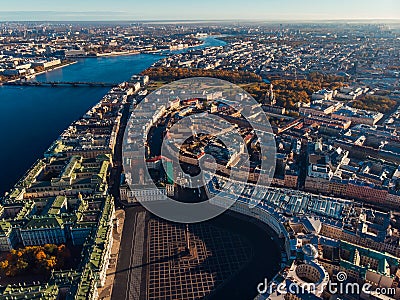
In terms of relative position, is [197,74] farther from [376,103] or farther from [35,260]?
[35,260]

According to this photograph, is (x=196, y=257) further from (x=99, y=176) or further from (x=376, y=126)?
(x=376, y=126)

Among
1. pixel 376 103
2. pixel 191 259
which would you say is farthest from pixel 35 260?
pixel 376 103

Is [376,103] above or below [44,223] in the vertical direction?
above

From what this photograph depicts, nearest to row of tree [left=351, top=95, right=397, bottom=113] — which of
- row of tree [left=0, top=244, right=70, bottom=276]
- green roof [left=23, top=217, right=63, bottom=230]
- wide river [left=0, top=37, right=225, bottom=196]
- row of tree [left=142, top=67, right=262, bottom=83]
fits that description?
row of tree [left=142, top=67, right=262, bottom=83]

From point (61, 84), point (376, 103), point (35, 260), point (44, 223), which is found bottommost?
point (35, 260)

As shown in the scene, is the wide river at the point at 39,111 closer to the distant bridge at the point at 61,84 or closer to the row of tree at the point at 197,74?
the distant bridge at the point at 61,84

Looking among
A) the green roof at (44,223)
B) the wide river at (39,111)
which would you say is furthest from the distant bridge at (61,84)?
the green roof at (44,223)
